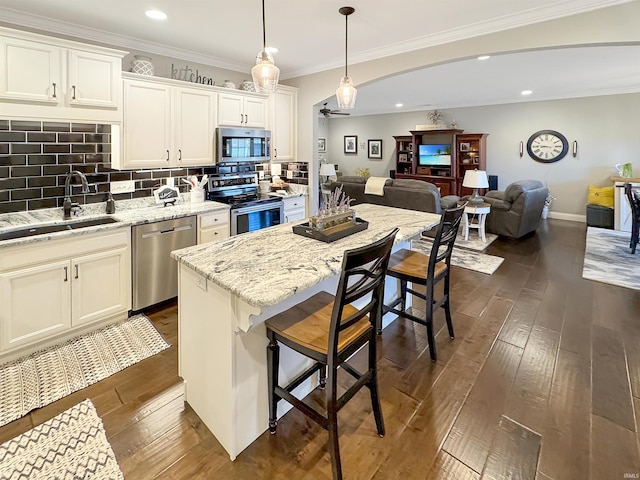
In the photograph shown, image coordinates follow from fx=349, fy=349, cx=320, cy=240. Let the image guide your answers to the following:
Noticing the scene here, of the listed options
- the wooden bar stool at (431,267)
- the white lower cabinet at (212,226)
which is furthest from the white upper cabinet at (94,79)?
the wooden bar stool at (431,267)

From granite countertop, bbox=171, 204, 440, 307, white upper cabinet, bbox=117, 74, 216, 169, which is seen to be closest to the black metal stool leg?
granite countertop, bbox=171, 204, 440, 307

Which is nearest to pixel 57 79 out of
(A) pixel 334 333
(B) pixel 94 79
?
(B) pixel 94 79

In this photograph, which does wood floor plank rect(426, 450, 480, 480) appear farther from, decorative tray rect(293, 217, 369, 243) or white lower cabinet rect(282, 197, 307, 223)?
white lower cabinet rect(282, 197, 307, 223)

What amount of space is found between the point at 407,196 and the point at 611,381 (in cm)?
407

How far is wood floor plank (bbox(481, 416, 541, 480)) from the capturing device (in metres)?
1.68

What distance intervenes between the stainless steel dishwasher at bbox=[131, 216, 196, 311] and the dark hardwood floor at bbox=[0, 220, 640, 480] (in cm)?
22

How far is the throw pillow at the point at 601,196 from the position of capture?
23.8 ft

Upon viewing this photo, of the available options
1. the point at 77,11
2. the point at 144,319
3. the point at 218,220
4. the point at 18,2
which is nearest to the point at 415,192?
the point at 218,220

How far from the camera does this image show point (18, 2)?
2.74 metres

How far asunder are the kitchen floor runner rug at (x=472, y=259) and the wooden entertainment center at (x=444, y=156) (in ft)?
13.3

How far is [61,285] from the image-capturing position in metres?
2.70

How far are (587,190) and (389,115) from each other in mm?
5470

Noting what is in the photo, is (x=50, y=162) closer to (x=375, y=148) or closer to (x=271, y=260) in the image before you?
(x=271, y=260)

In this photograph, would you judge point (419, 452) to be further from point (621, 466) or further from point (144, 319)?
point (144, 319)
